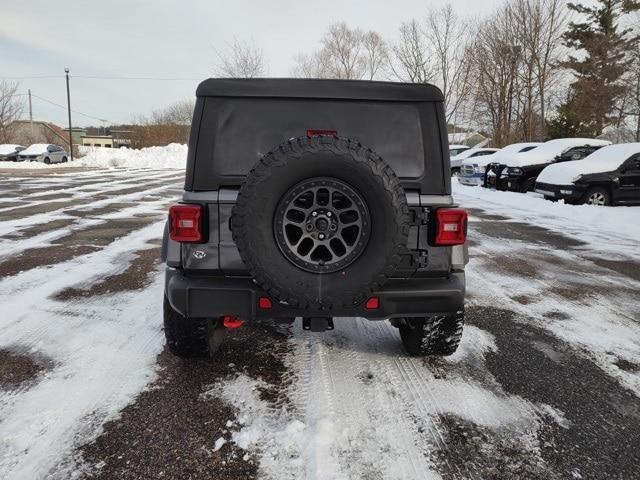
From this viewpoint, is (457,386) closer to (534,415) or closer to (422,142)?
(534,415)

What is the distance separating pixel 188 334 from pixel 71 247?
16.0ft

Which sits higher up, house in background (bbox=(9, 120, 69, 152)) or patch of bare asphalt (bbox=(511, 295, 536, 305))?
house in background (bbox=(9, 120, 69, 152))

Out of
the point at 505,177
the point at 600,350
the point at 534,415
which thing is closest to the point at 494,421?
the point at 534,415

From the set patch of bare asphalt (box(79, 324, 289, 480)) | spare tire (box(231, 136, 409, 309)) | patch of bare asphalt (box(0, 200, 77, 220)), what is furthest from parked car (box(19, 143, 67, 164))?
spare tire (box(231, 136, 409, 309))

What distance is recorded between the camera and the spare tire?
237 cm

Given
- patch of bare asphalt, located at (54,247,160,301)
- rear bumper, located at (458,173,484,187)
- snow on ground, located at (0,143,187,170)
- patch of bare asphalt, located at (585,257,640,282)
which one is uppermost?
snow on ground, located at (0,143,187,170)

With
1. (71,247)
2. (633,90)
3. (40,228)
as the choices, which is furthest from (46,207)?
(633,90)

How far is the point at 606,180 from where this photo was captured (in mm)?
11609

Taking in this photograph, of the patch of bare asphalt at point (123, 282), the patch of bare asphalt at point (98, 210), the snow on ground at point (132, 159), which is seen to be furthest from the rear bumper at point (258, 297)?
the snow on ground at point (132, 159)

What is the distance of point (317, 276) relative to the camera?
2.43 meters

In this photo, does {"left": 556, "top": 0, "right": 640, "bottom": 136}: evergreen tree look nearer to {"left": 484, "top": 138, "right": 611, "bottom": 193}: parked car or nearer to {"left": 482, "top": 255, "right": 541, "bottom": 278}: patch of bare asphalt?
{"left": 484, "top": 138, "right": 611, "bottom": 193}: parked car

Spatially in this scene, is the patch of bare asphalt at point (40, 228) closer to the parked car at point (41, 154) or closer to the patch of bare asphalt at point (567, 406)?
the patch of bare asphalt at point (567, 406)

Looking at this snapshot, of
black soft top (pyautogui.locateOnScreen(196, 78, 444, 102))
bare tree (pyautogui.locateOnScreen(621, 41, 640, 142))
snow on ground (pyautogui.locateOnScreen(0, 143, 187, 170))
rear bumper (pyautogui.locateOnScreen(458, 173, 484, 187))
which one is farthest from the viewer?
snow on ground (pyautogui.locateOnScreen(0, 143, 187, 170))

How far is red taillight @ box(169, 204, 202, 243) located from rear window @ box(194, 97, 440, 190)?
0.42m
